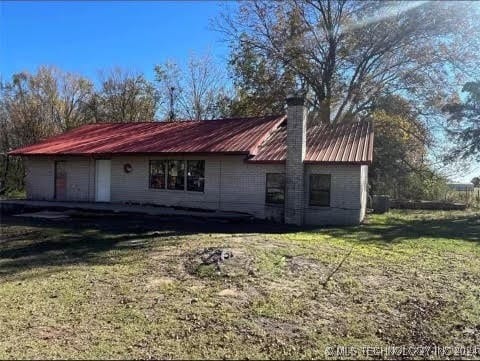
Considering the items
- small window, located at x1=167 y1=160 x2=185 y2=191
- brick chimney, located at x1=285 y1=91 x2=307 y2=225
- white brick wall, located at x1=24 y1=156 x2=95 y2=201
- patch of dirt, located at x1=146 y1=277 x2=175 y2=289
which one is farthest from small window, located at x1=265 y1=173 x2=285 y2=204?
patch of dirt, located at x1=146 y1=277 x2=175 y2=289

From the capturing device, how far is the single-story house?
16.7m

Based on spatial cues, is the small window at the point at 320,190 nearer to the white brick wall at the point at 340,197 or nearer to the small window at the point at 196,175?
the white brick wall at the point at 340,197

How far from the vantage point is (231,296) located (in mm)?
6793

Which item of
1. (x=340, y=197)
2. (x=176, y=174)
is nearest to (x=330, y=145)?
(x=340, y=197)

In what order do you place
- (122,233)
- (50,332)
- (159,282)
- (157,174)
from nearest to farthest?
(50,332) → (159,282) → (122,233) → (157,174)

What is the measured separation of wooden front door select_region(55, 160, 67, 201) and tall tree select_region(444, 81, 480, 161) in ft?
60.1

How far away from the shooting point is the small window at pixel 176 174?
19.7 metres

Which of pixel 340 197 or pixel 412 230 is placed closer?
pixel 412 230

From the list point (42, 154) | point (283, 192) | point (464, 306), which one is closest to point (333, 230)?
point (283, 192)

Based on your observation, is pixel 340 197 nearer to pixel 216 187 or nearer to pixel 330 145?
pixel 330 145

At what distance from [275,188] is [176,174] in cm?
457

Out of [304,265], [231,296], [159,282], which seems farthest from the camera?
[304,265]

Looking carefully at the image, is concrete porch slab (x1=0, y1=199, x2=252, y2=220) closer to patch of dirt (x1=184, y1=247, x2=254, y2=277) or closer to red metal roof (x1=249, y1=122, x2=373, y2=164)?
red metal roof (x1=249, y1=122, x2=373, y2=164)

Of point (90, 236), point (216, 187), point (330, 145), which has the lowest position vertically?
point (90, 236)
